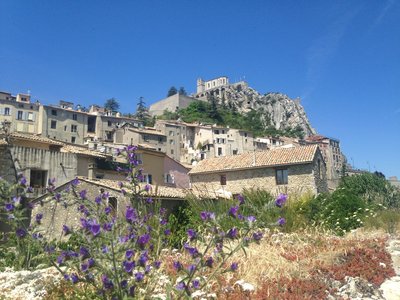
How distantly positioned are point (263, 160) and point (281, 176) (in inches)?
89.8

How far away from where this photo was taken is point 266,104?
130 metres

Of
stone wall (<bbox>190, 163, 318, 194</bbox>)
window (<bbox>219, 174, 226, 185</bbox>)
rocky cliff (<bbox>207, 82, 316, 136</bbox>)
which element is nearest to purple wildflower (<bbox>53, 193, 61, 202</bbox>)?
stone wall (<bbox>190, 163, 318, 194</bbox>)

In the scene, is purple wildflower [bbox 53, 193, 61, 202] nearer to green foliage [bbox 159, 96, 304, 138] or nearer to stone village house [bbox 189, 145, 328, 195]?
stone village house [bbox 189, 145, 328, 195]

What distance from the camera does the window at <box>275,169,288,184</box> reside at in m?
30.7

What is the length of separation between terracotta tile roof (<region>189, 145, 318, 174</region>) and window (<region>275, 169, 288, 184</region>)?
0.74 m

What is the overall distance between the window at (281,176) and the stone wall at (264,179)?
0.26 metres

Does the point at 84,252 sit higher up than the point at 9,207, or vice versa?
the point at 9,207

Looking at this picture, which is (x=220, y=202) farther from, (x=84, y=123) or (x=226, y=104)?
(x=226, y=104)

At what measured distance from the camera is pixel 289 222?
33.3 feet

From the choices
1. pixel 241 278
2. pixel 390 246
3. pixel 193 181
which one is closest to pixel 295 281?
pixel 241 278

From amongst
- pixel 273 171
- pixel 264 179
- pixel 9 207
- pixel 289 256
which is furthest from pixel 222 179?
pixel 9 207

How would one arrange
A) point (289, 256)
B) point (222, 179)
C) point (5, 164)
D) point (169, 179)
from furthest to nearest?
1. point (169, 179)
2. point (222, 179)
3. point (5, 164)
4. point (289, 256)

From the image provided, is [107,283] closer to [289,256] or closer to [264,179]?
[289,256]

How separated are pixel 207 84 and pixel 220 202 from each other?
417 ft
